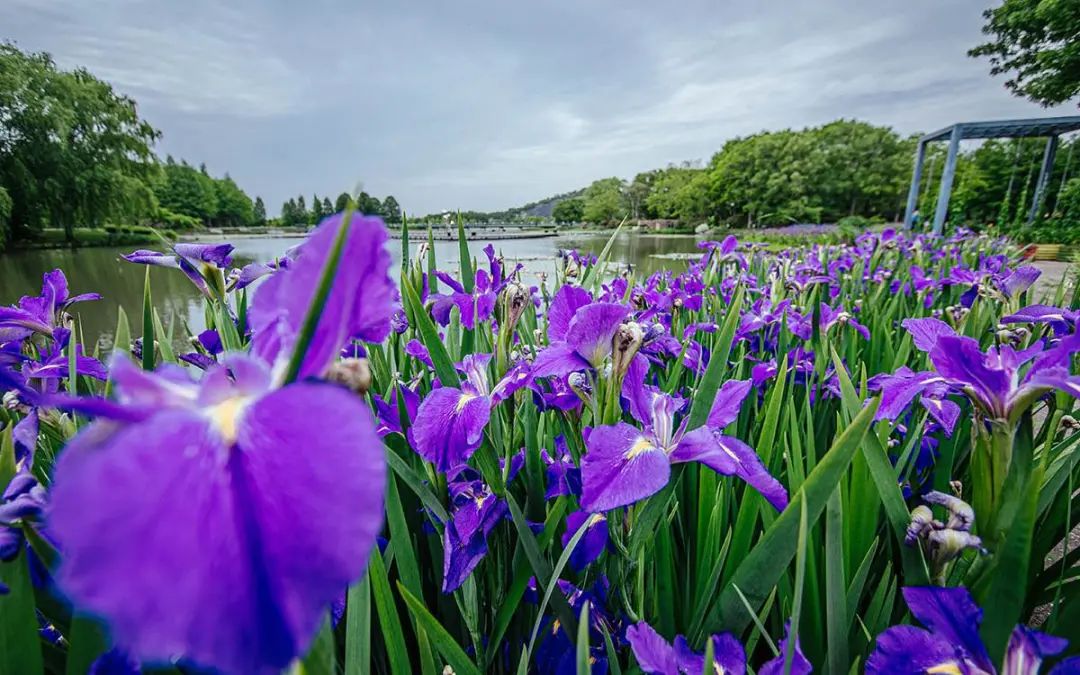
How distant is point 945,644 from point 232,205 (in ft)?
316

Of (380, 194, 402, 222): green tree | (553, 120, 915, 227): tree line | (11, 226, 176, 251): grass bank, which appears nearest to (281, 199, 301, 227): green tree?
(11, 226, 176, 251): grass bank

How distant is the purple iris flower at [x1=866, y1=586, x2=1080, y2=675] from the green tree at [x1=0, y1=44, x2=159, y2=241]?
108ft

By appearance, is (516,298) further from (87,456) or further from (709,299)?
(709,299)

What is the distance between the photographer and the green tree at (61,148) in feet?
77.5

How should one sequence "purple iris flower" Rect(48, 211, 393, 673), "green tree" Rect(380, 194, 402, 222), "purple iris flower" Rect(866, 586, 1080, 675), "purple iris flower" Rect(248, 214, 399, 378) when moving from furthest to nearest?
1. "green tree" Rect(380, 194, 402, 222)
2. "purple iris flower" Rect(866, 586, 1080, 675)
3. "purple iris flower" Rect(248, 214, 399, 378)
4. "purple iris flower" Rect(48, 211, 393, 673)

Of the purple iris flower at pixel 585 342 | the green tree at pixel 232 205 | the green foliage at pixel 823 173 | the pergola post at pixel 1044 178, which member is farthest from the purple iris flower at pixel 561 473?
the green tree at pixel 232 205

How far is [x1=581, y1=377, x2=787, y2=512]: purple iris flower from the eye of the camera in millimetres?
779

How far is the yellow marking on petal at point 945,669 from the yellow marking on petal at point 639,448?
0.49 metres

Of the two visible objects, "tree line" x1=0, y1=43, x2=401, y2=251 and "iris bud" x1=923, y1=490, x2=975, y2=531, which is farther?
"tree line" x1=0, y1=43, x2=401, y2=251

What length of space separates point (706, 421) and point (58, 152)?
116 ft

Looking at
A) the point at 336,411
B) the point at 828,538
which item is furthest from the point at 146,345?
the point at 828,538

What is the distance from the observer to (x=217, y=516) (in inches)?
11.7

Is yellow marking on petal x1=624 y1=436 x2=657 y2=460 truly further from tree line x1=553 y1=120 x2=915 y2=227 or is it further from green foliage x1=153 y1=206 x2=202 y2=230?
green foliage x1=153 y1=206 x2=202 y2=230

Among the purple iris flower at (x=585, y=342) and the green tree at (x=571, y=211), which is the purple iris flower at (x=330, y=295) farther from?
the green tree at (x=571, y=211)
